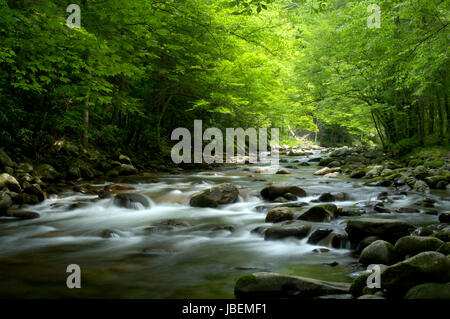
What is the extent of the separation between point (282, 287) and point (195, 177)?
934 cm

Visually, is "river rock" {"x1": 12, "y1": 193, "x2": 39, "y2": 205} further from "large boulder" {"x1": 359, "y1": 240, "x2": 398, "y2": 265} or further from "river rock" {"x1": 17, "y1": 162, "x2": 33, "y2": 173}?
"large boulder" {"x1": 359, "y1": 240, "x2": 398, "y2": 265}

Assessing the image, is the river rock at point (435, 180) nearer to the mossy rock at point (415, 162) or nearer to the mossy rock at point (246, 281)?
the mossy rock at point (415, 162)

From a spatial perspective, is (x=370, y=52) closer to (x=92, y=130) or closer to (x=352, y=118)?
(x=352, y=118)

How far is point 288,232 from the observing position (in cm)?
481

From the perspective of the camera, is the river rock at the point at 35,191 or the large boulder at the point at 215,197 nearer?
the river rock at the point at 35,191

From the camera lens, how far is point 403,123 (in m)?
16.7

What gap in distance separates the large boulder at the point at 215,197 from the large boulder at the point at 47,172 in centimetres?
427

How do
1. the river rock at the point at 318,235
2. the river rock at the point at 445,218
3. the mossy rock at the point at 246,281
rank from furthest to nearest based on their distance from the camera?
the river rock at the point at 445,218 < the river rock at the point at 318,235 < the mossy rock at the point at 246,281

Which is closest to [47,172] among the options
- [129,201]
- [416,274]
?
[129,201]

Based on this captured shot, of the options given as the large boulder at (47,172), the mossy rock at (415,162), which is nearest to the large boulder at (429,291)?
the large boulder at (47,172)

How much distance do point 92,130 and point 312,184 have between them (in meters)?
7.95

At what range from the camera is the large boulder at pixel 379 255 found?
3402mm

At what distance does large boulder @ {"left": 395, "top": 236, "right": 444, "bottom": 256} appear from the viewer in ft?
11.0

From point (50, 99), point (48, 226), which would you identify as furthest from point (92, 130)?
point (48, 226)
